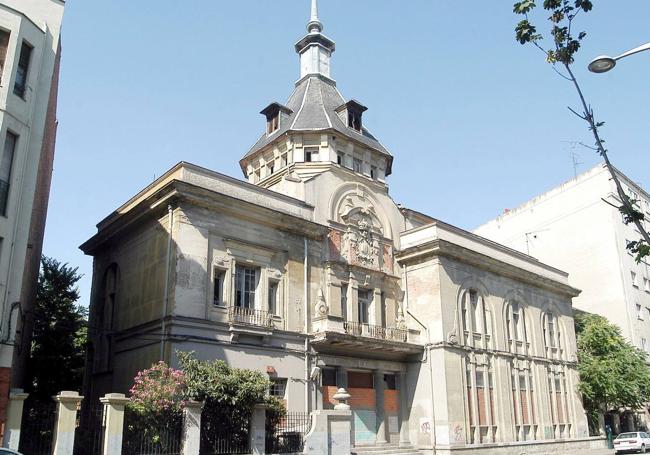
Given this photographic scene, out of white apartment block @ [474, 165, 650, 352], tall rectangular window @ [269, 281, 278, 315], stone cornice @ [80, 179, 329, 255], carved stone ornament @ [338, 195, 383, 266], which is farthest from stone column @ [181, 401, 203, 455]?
white apartment block @ [474, 165, 650, 352]

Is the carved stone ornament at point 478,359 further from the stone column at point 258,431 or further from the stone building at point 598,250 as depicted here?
the stone building at point 598,250

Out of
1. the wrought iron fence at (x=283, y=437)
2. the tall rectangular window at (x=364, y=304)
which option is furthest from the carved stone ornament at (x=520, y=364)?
the wrought iron fence at (x=283, y=437)

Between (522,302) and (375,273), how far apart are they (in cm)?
1126

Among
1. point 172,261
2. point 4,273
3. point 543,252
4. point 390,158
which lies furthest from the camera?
point 543,252

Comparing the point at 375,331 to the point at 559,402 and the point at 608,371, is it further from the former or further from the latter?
the point at 608,371

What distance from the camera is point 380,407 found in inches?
1122

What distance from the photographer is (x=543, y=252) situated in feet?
171

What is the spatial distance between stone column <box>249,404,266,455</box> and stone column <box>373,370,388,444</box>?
10475 mm

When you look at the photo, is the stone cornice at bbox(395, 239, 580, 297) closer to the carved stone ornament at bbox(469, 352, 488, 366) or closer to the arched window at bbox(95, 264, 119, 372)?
the carved stone ornament at bbox(469, 352, 488, 366)

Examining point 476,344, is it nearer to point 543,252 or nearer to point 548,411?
point 548,411

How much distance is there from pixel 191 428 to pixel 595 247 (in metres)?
40.1

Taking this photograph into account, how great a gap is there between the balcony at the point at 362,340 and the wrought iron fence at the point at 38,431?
11858 millimetres

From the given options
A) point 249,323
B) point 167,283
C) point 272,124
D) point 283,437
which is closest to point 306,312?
point 249,323

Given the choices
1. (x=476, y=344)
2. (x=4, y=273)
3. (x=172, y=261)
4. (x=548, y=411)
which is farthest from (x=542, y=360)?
(x=4, y=273)
